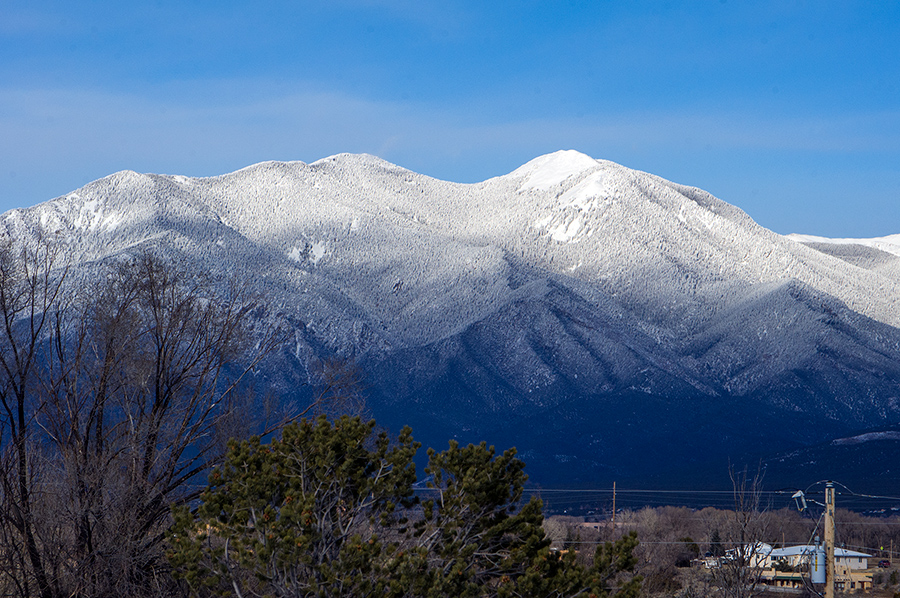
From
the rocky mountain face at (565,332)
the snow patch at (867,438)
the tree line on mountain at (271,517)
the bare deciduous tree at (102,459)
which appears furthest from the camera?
the rocky mountain face at (565,332)

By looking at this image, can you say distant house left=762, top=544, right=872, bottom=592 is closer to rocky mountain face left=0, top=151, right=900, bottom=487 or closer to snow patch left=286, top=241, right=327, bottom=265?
rocky mountain face left=0, top=151, right=900, bottom=487

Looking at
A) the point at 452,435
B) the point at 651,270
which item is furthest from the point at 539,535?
the point at 651,270

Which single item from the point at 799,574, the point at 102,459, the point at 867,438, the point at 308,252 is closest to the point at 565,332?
the point at 867,438

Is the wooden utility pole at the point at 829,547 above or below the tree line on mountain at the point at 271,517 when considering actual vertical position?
below

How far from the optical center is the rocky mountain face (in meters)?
150

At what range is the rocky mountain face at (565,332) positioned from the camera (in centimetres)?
15012

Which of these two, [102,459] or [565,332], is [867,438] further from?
[102,459]

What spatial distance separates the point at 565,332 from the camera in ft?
531

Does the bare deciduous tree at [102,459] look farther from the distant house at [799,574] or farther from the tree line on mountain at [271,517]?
the distant house at [799,574]

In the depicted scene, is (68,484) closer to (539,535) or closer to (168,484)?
(168,484)

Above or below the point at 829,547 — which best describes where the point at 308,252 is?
above

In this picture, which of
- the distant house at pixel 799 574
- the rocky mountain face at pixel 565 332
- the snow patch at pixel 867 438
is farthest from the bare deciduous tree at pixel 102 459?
the snow patch at pixel 867 438

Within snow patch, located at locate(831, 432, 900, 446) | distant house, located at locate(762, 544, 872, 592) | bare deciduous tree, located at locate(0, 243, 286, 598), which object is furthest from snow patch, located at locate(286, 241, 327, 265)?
bare deciduous tree, located at locate(0, 243, 286, 598)

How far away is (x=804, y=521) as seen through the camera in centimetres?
Result: 7119
